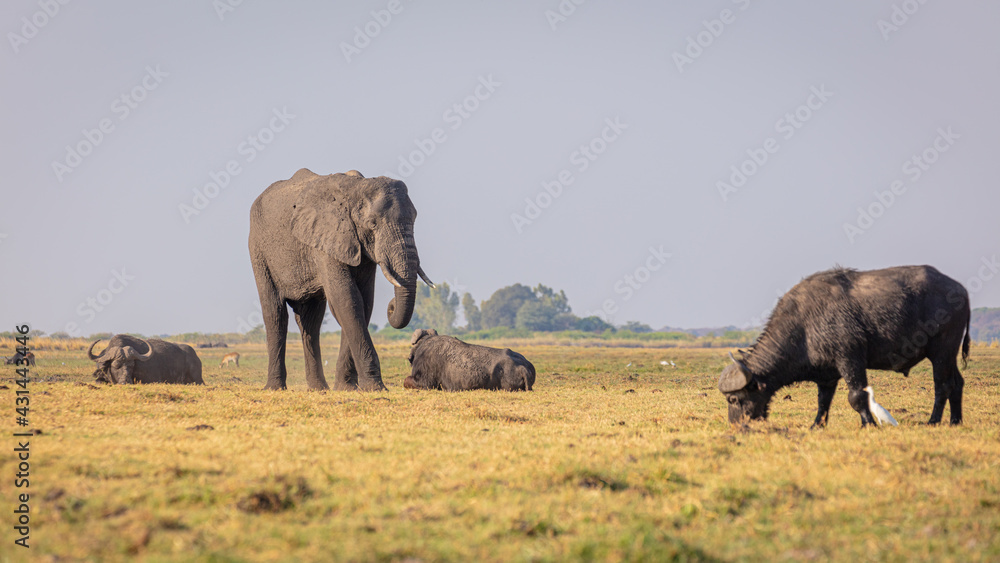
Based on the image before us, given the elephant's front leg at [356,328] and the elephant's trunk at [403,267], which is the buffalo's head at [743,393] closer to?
the elephant's trunk at [403,267]

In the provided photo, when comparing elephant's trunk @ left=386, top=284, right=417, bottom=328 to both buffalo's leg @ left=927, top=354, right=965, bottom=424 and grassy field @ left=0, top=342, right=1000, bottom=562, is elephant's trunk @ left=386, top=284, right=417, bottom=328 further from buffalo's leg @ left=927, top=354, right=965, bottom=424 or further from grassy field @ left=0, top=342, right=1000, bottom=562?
buffalo's leg @ left=927, top=354, right=965, bottom=424

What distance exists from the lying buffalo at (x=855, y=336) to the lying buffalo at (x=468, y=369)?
7.43m

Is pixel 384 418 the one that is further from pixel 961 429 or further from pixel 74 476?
pixel 961 429

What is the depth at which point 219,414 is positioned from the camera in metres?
11.9

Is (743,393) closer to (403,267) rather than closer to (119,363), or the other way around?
(403,267)

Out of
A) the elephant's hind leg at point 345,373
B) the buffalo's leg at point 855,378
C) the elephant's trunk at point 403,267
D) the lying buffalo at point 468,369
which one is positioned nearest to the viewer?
the buffalo's leg at point 855,378

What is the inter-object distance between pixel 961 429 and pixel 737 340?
9155 cm

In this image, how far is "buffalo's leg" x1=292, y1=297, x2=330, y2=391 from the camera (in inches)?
716

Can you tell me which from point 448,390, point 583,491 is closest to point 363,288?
point 448,390

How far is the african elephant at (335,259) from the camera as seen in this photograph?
1655 centimetres

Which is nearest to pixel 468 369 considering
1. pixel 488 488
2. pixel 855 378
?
pixel 855 378

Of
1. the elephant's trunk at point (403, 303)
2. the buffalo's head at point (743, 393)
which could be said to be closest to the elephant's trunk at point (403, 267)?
the elephant's trunk at point (403, 303)

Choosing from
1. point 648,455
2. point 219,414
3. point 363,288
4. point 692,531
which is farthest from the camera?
point 363,288

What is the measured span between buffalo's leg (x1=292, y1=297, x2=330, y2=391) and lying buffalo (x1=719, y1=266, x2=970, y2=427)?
993 cm
